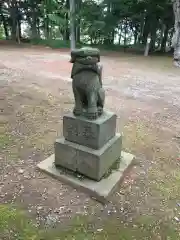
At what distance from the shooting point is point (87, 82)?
2.43 m

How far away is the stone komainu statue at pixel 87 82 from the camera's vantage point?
7.59 feet

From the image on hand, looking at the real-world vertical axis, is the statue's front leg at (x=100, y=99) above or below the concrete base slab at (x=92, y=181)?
above

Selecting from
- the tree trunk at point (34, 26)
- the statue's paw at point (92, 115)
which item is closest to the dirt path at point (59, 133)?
the statue's paw at point (92, 115)

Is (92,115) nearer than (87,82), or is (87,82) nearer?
(87,82)

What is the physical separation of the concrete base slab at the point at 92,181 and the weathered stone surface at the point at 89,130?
1.37 ft

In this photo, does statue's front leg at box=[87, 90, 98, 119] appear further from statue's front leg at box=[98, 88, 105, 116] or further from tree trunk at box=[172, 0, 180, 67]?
tree trunk at box=[172, 0, 180, 67]

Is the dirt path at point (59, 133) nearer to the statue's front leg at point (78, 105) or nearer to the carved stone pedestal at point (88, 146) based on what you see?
the carved stone pedestal at point (88, 146)

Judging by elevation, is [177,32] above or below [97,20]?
below

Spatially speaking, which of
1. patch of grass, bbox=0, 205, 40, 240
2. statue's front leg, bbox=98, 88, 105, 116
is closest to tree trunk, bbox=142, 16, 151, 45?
statue's front leg, bbox=98, 88, 105, 116

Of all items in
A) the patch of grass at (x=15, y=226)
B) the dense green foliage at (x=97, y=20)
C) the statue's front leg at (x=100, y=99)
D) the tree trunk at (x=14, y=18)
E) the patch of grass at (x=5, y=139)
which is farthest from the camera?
the tree trunk at (x=14, y=18)

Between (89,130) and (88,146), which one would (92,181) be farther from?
(89,130)

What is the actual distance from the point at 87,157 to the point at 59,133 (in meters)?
1.36

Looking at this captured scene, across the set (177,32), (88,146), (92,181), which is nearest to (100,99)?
(88,146)

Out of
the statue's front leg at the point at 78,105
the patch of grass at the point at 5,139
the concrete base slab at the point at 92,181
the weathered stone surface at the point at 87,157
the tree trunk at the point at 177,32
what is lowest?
the concrete base slab at the point at 92,181
